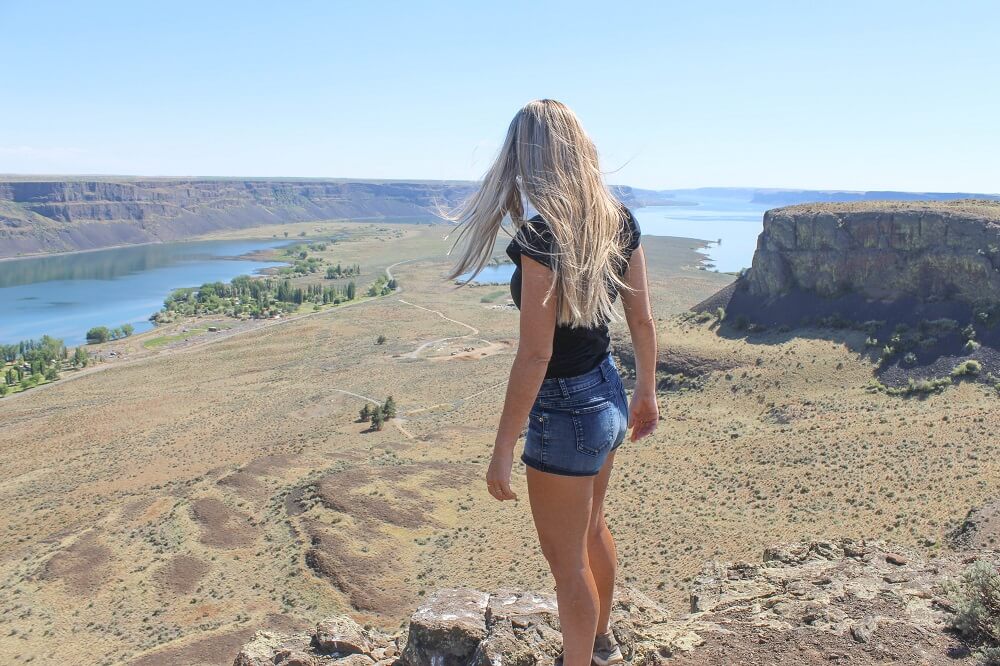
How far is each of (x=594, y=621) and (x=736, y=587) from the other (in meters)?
4.64

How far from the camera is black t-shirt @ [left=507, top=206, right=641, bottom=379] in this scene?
3.31 m

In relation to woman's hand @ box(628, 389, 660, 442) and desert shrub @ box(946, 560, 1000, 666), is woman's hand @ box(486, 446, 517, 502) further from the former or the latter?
desert shrub @ box(946, 560, 1000, 666)

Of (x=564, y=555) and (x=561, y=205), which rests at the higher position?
(x=561, y=205)

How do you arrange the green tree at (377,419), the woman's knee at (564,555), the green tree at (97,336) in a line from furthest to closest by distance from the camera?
1. the green tree at (97,336)
2. the green tree at (377,419)
3. the woman's knee at (564,555)

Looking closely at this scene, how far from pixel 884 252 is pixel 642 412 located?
34.7 m

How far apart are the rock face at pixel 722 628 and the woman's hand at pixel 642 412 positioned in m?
1.70

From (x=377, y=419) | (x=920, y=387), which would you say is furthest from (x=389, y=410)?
(x=920, y=387)

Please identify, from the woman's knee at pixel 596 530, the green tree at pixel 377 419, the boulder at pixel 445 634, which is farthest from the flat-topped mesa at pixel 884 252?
the woman's knee at pixel 596 530

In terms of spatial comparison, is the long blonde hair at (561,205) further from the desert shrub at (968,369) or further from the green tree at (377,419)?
the green tree at (377,419)

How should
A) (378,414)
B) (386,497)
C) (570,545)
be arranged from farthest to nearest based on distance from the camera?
1. (378,414)
2. (386,497)
3. (570,545)

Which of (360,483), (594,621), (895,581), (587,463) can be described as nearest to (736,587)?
(895,581)

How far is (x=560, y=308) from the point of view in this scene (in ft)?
11.1

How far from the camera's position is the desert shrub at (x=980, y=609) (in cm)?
508

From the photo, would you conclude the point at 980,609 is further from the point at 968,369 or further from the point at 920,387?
the point at 968,369
